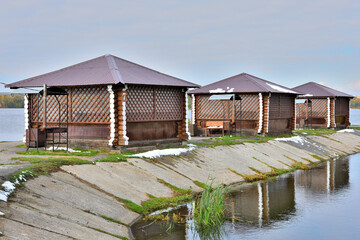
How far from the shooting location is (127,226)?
1243 centimetres

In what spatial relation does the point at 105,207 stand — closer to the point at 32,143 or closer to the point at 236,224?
the point at 236,224

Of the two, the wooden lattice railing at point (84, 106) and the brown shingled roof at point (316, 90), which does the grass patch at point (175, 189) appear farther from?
the brown shingled roof at point (316, 90)

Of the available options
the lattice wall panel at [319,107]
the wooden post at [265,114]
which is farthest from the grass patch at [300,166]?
the lattice wall panel at [319,107]

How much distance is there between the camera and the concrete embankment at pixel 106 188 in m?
10.1

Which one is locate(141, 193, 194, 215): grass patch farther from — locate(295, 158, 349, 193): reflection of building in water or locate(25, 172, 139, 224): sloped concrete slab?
locate(295, 158, 349, 193): reflection of building in water

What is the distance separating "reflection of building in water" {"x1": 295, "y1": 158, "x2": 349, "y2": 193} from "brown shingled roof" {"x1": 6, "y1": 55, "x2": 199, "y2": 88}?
304 inches

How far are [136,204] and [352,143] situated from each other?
32.8 metres

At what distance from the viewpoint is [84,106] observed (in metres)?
21.7

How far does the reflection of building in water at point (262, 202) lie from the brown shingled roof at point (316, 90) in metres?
29.1

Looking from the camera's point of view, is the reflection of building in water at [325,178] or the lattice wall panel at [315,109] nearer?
the reflection of building in water at [325,178]

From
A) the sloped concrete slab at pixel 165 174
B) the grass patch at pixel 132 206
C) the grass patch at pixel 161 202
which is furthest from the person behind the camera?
the sloped concrete slab at pixel 165 174

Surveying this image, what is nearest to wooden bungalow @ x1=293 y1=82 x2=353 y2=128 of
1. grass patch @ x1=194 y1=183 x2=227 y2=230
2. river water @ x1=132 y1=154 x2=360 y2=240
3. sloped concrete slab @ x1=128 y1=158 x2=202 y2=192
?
river water @ x1=132 y1=154 x2=360 y2=240

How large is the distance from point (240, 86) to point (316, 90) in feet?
59.2

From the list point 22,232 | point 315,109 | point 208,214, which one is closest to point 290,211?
point 208,214
